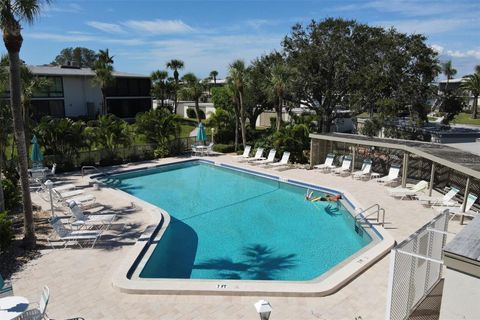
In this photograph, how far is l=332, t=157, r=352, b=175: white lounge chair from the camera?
20531mm

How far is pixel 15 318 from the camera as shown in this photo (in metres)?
6.59

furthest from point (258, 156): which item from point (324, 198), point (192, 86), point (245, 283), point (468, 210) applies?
point (245, 283)

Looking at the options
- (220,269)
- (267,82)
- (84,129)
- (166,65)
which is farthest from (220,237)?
(166,65)

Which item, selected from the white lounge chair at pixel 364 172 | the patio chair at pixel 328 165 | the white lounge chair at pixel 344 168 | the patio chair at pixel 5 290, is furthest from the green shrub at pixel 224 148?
the patio chair at pixel 5 290

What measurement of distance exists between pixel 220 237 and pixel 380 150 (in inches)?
464

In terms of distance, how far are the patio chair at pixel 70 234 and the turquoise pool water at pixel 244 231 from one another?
6.57ft

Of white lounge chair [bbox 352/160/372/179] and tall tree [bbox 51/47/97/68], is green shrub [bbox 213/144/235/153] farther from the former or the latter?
tall tree [bbox 51/47/97/68]

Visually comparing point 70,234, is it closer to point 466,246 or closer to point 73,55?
point 466,246

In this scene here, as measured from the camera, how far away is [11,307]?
665cm

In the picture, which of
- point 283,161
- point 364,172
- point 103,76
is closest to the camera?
point 364,172

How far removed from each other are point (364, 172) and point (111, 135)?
15235 millimetres

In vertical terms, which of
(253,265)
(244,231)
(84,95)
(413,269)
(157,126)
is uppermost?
(84,95)

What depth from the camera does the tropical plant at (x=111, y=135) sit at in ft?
74.7

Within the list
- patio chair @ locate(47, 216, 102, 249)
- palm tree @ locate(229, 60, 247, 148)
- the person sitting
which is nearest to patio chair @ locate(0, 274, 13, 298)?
patio chair @ locate(47, 216, 102, 249)
